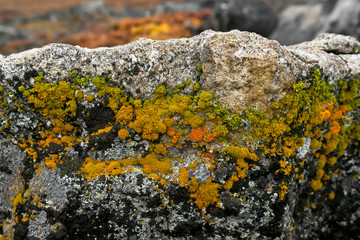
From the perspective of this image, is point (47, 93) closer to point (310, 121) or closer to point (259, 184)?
point (259, 184)

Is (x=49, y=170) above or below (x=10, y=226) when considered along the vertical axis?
above

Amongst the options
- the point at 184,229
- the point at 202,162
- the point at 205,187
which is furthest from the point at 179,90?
the point at 184,229

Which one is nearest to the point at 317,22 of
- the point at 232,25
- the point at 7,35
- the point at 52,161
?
the point at 232,25

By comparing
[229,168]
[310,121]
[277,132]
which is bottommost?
[229,168]

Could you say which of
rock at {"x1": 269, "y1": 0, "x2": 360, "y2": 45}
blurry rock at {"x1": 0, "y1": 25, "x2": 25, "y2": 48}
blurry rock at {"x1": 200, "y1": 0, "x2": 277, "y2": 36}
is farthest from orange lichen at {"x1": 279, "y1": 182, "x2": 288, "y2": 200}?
blurry rock at {"x1": 0, "y1": 25, "x2": 25, "y2": 48}

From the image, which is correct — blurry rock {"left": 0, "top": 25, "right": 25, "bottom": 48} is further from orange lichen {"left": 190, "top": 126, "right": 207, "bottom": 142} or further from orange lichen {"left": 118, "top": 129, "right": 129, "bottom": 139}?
orange lichen {"left": 190, "top": 126, "right": 207, "bottom": 142}

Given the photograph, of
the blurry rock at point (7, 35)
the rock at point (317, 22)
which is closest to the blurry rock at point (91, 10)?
the blurry rock at point (7, 35)
